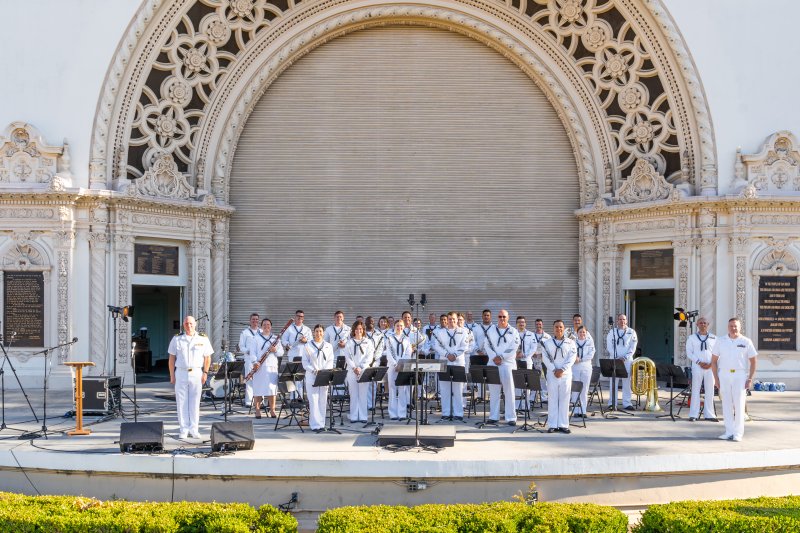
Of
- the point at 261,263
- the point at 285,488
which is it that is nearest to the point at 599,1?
the point at 261,263

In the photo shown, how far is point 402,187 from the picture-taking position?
22.1m

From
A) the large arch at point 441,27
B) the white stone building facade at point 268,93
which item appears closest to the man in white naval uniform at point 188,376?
the white stone building facade at point 268,93

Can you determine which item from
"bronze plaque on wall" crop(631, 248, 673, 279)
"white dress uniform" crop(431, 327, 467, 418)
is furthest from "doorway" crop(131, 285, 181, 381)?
"bronze plaque on wall" crop(631, 248, 673, 279)

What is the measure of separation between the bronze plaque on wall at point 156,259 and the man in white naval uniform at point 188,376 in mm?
7833

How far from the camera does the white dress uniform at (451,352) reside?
15.2 metres

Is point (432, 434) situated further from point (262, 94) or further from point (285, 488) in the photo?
point (262, 94)

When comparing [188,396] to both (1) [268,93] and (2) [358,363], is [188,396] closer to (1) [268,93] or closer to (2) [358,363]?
(2) [358,363]

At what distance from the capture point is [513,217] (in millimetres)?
22062

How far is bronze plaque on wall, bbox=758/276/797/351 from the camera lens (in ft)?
61.0

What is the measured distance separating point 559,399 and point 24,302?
1303 centimetres

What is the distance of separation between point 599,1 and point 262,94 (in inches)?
380

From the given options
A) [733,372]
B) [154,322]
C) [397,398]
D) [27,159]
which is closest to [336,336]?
[397,398]

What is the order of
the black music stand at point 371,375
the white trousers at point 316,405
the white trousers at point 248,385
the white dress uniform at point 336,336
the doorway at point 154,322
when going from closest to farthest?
the white trousers at point 316,405 → the black music stand at point 371,375 → the white trousers at point 248,385 → the white dress uniform at point 336,336 → the doorway at point 154,322

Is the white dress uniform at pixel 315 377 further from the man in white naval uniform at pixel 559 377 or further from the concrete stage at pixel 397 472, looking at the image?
the man in white naval uniform at pixel 559 377
